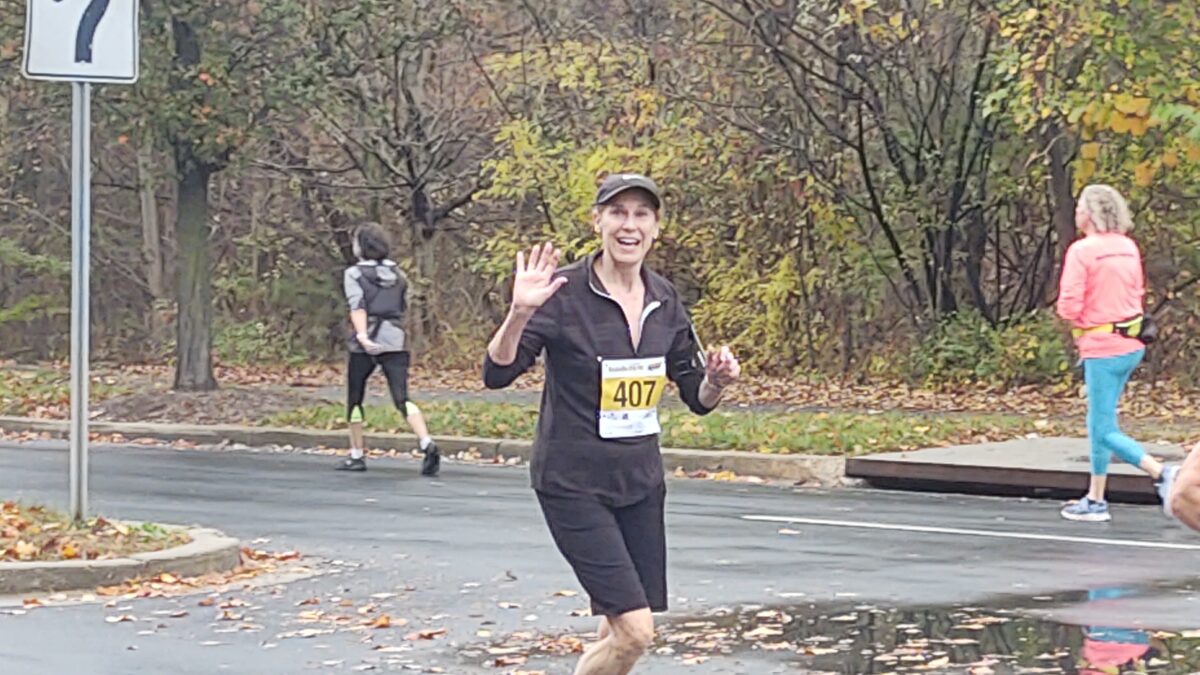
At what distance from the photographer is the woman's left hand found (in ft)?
22.4

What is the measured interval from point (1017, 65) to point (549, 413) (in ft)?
50.2

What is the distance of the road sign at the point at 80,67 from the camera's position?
1154cm

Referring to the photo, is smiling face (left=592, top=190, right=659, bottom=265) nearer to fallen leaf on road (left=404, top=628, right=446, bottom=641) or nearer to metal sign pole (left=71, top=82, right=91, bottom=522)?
fallen leaf on road (left=404, top=628, right=446, bottom=641)

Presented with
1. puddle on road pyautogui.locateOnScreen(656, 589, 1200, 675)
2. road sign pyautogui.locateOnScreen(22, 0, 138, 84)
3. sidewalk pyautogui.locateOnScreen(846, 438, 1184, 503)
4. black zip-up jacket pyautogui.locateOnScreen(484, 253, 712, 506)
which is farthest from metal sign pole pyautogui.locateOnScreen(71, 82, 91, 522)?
sidewalk pyautogui.locateOnScreen(846, 438, 1184, 503)

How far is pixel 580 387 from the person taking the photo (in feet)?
22.1

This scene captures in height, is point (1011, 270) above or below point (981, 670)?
above

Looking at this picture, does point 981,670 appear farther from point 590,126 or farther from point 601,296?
point 590,126

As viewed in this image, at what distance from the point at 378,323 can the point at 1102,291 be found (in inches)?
228

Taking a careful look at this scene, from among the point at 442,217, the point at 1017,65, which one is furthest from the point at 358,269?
the point at 442,217

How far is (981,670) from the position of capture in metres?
8.41

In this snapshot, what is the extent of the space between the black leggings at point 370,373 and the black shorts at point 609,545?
1012cm

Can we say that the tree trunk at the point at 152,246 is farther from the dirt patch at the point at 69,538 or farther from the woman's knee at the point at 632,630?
the woman's knee at the point at 632,630

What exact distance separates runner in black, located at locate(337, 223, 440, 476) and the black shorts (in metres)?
10.00

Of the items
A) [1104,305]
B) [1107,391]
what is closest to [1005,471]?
[1107,391]
